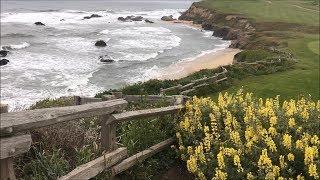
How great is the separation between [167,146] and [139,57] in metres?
47.7

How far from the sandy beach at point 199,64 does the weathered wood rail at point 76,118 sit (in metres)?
34.5

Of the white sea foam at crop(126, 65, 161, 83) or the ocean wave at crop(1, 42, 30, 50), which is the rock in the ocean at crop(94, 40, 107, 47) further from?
the white sea foam at crop(126, 65, 161, 83)

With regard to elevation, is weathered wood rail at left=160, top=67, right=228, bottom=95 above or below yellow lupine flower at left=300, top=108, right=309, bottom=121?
below

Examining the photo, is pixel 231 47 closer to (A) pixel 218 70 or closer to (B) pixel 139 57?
(B) pixel 139 57

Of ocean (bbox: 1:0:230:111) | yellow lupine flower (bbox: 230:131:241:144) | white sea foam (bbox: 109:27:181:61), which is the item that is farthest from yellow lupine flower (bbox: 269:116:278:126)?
white sea foam (bbox: 109:27:181:61)

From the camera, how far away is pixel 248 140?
8180 mm

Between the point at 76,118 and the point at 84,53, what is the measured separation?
53508 mm

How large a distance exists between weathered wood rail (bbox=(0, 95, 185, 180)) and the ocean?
13.8 meters

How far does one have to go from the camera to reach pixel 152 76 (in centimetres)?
4459

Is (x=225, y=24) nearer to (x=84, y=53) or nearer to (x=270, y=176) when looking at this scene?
(x=84, y=53)

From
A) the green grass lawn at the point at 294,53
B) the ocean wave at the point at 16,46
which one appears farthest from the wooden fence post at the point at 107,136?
the ocean wave at the point at 16,46

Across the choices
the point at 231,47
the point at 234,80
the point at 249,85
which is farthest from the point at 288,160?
the point at 231,47

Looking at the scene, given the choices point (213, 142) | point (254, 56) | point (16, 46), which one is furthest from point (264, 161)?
point (16, 46)

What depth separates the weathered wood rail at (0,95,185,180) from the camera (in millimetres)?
5344
